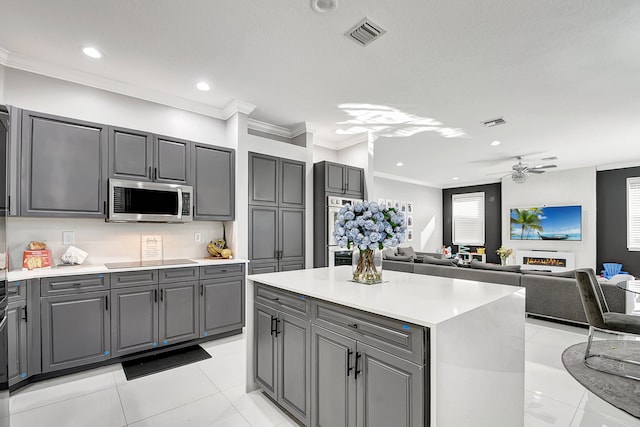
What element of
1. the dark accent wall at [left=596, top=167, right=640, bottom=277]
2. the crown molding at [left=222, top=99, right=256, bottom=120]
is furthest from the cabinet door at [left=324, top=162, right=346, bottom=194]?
the dark accent wall at [left=596, top=167, right=640, bottom=277]

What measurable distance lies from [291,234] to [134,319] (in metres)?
2.14

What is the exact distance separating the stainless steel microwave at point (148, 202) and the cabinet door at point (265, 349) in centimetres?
170

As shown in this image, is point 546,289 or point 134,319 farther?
point 546,289

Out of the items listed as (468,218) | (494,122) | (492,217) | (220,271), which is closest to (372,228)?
(220,271)

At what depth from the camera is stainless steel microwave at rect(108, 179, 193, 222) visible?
3006 millimetres

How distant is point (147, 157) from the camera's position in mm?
3232

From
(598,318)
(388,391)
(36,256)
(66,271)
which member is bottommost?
(598,318)

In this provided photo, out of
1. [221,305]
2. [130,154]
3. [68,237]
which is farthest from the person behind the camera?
[221,305]

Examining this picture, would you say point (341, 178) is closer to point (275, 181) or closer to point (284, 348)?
point (275, 181)

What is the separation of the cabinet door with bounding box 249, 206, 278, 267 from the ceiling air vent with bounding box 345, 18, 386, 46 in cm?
238

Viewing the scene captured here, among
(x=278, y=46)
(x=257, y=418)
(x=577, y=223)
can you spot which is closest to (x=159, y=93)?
(x=278, y=46)

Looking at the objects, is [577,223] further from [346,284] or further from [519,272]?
[346,284]

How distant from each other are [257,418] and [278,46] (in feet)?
9.68

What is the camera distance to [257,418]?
2045 millimetres
